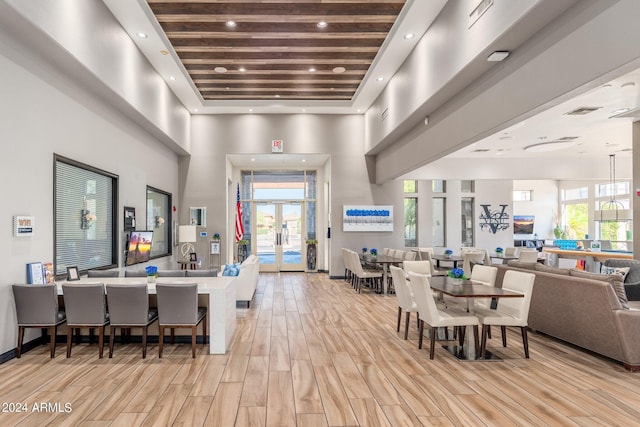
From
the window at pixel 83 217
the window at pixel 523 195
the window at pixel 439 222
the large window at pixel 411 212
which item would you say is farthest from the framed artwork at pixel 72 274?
the window at pixel 523 195

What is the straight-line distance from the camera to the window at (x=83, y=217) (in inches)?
207

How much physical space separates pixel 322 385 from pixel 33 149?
418cm

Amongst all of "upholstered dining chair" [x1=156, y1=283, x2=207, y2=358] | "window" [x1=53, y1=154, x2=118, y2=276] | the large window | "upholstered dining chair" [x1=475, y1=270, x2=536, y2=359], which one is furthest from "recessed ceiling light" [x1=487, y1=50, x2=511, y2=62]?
the large window

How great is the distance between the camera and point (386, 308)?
7.18 meters

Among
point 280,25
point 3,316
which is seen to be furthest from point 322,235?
point 3,316

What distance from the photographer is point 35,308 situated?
426 centimetres

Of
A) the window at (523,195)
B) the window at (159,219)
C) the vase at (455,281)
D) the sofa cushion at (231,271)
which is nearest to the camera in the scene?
the vase at (455,281)

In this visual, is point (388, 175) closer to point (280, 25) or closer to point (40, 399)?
point (280, 25)

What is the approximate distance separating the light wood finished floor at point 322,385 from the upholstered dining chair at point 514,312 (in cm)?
30

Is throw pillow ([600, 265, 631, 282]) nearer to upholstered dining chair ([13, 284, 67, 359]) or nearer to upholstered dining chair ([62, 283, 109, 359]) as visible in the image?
upholstered dining chair ([62, 283, 109, 359])

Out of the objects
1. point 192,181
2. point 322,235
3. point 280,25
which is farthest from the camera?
point 322,235

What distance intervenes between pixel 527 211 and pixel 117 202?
18071mm

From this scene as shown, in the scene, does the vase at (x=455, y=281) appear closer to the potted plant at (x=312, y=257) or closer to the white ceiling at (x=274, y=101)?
the white ceiling at (x=274, y=101)

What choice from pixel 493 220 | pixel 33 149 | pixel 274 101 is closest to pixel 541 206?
pixel 493 220
